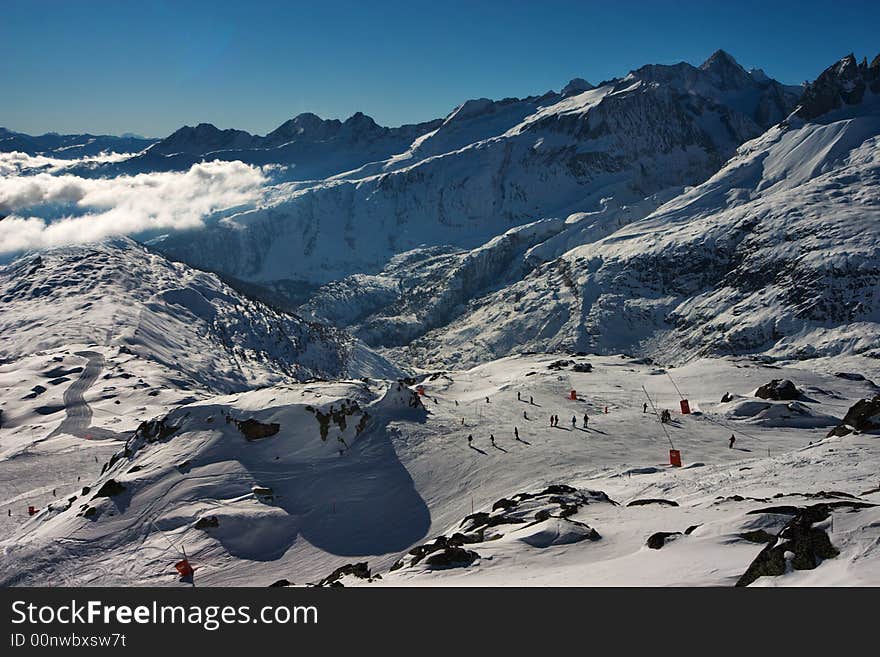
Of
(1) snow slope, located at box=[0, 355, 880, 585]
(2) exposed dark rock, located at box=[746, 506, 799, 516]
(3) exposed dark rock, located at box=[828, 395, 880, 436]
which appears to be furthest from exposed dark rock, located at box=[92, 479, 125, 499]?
(3) exposed dark rock, located at box=[828, 395, 880, 436]

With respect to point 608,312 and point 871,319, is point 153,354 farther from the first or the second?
point 871,319

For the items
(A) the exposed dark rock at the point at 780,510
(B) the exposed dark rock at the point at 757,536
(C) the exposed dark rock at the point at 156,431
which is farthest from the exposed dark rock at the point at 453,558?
(C) the exposed dark rock at the point at 156,431

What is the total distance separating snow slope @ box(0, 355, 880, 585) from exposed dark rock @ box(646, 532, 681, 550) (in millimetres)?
236

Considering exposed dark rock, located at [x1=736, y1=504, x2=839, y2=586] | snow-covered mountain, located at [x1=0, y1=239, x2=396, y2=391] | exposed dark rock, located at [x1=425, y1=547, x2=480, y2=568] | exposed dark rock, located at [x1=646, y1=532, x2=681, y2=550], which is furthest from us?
snow-covered mountain, located at [x1=0, y1=239, x2=396, y2=391]

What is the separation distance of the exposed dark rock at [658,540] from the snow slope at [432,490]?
0.24m

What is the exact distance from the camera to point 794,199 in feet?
616

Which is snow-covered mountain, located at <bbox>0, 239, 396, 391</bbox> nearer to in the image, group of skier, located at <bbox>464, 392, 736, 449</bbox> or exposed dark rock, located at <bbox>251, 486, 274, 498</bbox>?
exposed dark rock, located at <bbox>251, 486, 274, 498</bbox>

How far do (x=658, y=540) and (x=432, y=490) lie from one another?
2391 cm

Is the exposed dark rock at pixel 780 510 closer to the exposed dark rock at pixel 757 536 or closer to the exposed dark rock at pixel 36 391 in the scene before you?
the exposed dark rock at pixel 757 536

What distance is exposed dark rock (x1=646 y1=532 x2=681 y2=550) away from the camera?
73.1ft
